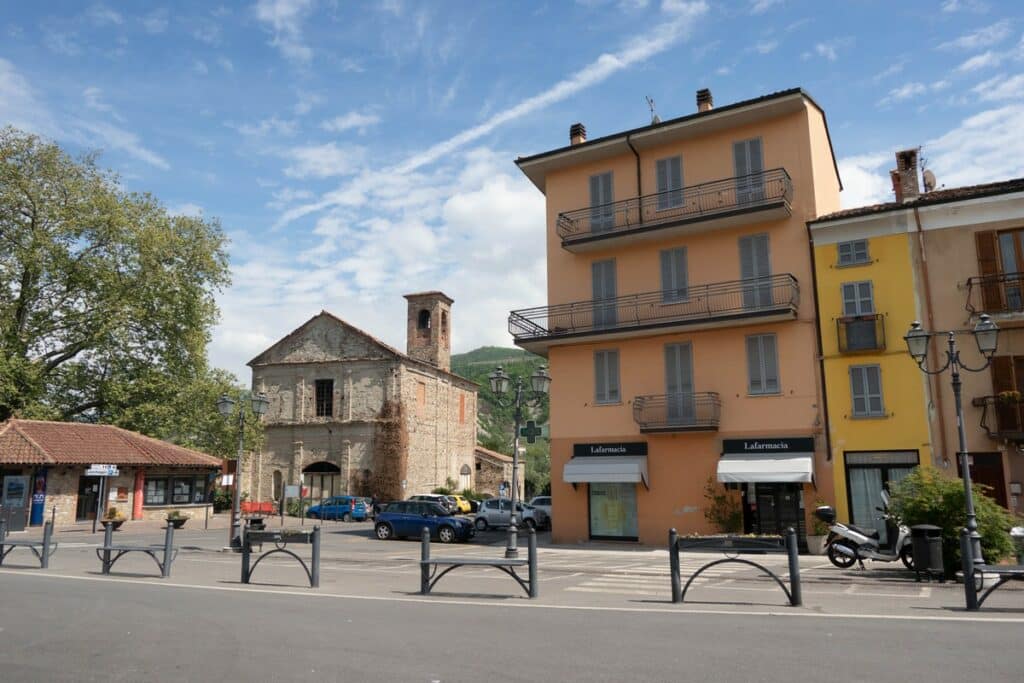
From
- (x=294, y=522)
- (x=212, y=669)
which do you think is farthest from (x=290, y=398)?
(x=212, y=669)

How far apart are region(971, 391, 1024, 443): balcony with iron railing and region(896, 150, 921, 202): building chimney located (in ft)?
24.2

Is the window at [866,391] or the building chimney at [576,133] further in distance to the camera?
the building chimney at [576,133]

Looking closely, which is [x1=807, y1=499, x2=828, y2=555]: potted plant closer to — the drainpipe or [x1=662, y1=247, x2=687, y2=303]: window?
the drainpipe

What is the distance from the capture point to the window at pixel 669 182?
24.0 meters

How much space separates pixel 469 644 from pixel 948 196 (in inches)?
764

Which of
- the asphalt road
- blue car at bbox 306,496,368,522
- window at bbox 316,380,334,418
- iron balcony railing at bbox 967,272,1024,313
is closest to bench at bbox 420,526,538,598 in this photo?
the asphalt road

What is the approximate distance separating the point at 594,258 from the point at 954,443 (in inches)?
475

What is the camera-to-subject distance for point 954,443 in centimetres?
1934

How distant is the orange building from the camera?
21.4 meters

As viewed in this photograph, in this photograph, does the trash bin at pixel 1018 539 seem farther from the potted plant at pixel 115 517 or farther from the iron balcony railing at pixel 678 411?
the potted plant at pixel 115 517

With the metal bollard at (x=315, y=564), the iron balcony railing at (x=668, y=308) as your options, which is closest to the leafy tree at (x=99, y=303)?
the iron balcony railing at (x=668, y=308)

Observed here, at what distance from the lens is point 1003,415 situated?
1864 centimetres

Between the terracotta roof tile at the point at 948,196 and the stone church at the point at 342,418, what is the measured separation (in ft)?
91.5

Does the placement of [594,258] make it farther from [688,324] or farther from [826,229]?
[826,229]
